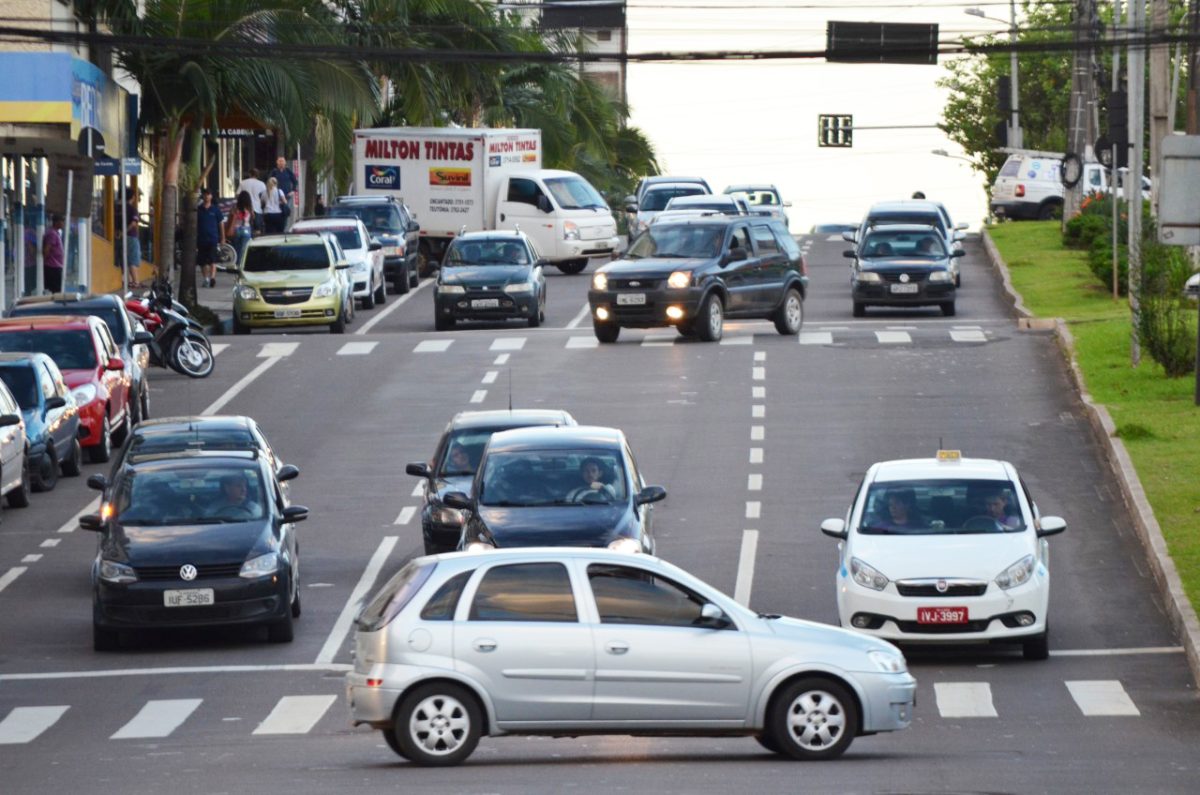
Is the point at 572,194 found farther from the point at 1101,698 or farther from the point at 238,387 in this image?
the point at 1101,698

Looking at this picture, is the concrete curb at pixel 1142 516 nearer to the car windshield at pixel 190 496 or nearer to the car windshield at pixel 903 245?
the car windshield at pixel 903 245

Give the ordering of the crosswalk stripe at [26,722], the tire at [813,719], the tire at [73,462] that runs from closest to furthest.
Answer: the tire at [813,719]
the crosswalk stripe at [26,722]
the tire at [73,462]

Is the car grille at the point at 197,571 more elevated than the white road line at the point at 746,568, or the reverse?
the car grille at the point at 197,571

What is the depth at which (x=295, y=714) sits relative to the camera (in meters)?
18.3

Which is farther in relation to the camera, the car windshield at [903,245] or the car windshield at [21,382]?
the car windshield at [903,245]

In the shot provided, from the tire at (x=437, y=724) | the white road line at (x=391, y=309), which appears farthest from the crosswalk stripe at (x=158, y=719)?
the white road line at (x=391, y=309)

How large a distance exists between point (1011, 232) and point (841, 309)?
1806 cm

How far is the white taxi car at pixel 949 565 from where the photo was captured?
2006 cm

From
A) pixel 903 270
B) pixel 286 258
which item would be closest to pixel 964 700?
pixel 903 270

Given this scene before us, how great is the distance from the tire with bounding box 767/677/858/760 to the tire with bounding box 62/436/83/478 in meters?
16.9

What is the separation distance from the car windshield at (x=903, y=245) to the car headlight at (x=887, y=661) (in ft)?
99.3

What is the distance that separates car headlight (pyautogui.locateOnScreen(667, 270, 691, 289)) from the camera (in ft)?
128

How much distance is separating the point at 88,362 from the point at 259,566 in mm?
11490

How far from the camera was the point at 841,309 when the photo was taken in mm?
47781
